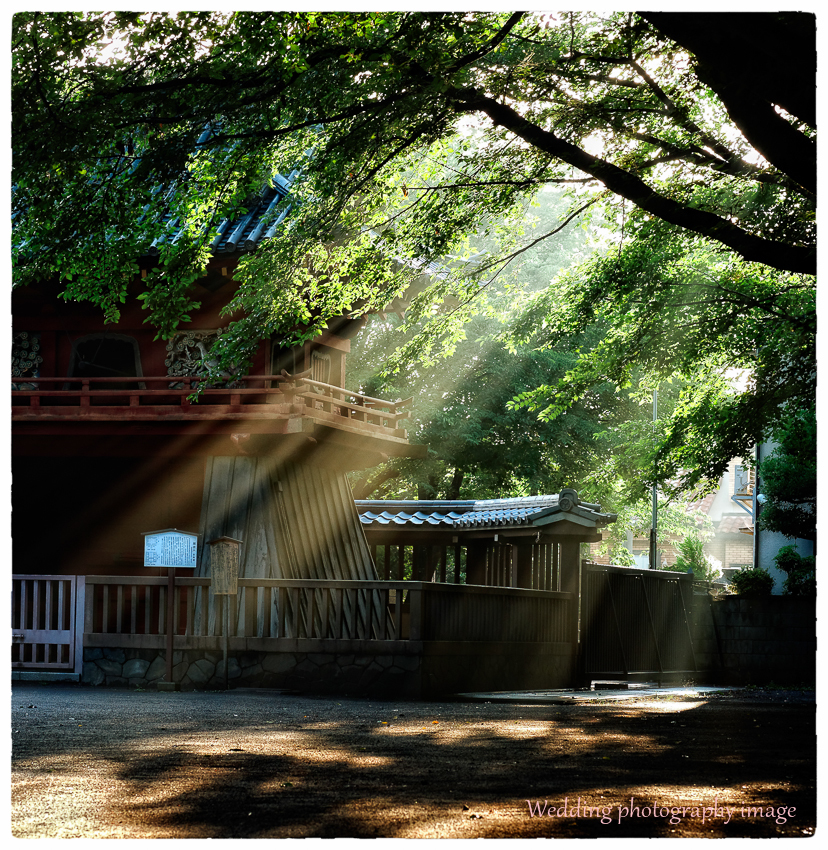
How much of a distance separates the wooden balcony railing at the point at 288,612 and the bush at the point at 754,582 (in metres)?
4.10

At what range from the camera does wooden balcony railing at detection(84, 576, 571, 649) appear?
809 cm

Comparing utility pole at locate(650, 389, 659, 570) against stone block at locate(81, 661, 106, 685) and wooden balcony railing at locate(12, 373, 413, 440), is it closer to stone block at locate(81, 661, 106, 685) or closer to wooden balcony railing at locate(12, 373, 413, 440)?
wooden balcony railing at locate(12, 373, 413, 440)

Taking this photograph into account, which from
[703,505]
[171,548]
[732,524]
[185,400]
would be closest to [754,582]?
[732,524]

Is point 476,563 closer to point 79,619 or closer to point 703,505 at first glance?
point 703,505

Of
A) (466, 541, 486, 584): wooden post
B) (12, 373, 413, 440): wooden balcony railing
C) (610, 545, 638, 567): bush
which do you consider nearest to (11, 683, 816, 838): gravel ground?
(12, 373, 413, 440): wooden balcony railing

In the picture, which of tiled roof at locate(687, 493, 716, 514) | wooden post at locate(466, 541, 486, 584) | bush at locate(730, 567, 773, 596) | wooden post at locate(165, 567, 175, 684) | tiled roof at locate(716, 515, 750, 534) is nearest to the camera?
wooden post at locate(165, 567, 175, 684)

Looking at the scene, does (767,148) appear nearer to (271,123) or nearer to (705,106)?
(705,106)

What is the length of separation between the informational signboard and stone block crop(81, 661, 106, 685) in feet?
3.79

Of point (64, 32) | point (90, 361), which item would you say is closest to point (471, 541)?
point (90, 361)

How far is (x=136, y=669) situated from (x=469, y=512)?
203 inches

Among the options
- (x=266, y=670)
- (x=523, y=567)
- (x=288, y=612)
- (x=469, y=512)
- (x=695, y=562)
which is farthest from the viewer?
(x=695, y=562)

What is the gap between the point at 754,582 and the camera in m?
11.5

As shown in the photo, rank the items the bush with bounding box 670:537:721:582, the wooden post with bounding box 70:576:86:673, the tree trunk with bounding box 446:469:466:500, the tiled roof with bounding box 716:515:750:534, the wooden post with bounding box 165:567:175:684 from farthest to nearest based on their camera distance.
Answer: the bush with bounding box 670:537:721:582, the tree trunk with bounding box 446:469:466:500, the tiled roof with bounding box 716:515:750:534, the wooden post with bounding box 70:576:86:673, the wooden post with bounding box 165:567:175:684

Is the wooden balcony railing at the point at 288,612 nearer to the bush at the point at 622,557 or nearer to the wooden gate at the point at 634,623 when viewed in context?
the wooden gate at the point at 634,623
